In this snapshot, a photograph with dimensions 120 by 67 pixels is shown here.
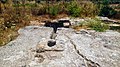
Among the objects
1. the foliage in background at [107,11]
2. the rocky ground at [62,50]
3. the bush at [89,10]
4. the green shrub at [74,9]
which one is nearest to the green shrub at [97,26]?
the rocky ground at [62,50]

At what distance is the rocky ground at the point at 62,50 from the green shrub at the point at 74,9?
7.81ft

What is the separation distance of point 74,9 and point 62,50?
441 centimetres

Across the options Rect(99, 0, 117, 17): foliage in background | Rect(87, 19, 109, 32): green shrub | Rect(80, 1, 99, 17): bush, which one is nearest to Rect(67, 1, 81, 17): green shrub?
Rect(80, 1, 99, 17): bush

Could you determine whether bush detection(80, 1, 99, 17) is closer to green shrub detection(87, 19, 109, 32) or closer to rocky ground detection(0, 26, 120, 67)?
green shrub detection(87, 19, 109, 32)

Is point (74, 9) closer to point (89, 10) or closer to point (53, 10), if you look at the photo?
point (89, 10)

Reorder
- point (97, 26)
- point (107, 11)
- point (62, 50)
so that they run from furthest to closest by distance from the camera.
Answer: point (107, 11)
point (97, 26)
point (62, 50)

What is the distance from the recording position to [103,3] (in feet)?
36.0

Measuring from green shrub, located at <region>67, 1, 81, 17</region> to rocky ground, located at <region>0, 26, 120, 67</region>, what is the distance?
7.81 feet

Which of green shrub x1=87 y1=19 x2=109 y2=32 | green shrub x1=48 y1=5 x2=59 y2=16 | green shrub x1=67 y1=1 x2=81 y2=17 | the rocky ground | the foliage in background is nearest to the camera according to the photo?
the rocky ground

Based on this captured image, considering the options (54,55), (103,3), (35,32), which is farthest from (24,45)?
(103,3)

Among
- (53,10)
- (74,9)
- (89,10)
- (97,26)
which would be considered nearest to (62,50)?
(97,26)

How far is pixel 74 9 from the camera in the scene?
30.8ft

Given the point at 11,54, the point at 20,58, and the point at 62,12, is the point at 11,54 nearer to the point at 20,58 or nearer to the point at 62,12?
the point at 20,58

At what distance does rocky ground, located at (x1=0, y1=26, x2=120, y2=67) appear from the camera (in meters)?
4.56
